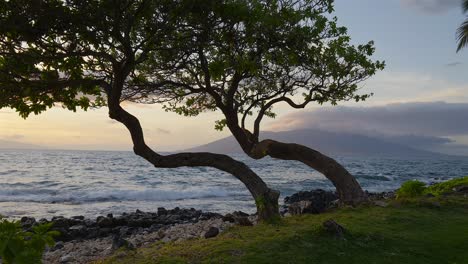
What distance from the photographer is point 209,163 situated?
35.3ft

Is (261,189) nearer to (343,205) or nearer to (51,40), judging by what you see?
(343,205)

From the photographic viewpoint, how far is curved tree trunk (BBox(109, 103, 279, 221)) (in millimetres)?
10117

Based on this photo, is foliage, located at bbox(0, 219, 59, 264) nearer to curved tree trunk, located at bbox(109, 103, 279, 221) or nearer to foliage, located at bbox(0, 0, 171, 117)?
foliage, located at bbox(0, 0, 171, 117)

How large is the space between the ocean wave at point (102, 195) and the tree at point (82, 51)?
20.1 meters

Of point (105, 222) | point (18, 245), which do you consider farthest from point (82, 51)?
point (105, 222)

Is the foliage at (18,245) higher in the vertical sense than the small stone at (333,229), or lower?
higher

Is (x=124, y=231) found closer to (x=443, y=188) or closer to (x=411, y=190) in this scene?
(x=411, y=190)

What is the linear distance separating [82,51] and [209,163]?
12.5 ft

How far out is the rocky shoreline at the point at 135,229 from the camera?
11.7m

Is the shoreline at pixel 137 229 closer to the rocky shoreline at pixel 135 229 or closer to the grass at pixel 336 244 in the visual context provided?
the rocky shoreline at pixel 135 229

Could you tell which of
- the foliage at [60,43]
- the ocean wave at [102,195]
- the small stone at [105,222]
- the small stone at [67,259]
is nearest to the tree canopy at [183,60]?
the foliage at [60,43]

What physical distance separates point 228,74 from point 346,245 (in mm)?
5159

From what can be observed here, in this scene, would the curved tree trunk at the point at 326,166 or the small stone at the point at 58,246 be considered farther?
the small stone at the point at 58,246

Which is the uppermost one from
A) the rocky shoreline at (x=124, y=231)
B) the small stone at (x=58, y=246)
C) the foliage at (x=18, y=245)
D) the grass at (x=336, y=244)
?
the foliage at (x=18, y=245)
